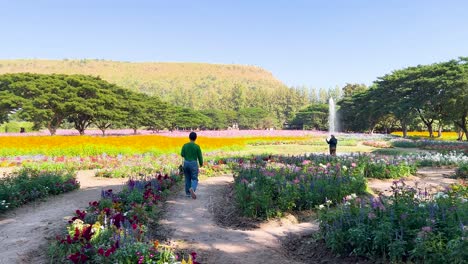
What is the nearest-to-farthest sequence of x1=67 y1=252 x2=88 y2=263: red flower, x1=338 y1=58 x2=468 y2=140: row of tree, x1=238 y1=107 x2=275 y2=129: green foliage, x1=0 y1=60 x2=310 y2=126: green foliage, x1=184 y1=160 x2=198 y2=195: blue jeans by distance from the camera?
x1=67 y1=252 x2=88 y2=263: red flower
x1=184 y1=160 x2=198 y2=195: blue jeans
x1=338 y1=58 x2=468 y2=140: row of tree
x1=238 y1=107 x2=275 y2=129: green foliage
x1=0 y1=60 x2=310 y2=126: green foliage

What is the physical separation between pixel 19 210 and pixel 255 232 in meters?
5.76

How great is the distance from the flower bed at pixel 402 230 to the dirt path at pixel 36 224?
4.21 metres

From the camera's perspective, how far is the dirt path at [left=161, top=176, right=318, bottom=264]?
4801 millimetres

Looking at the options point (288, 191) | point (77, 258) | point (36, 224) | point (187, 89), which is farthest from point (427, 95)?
point (187, 89)

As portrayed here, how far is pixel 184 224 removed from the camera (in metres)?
6.39

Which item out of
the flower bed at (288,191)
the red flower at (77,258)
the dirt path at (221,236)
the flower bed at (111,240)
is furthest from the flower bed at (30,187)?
the flower bed at (288,191)

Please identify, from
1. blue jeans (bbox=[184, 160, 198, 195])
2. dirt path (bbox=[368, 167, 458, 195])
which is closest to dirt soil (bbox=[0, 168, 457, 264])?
blue jeans (bbox=[184, 160, 198, 195])

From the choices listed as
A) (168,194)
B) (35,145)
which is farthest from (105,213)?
(35,145)

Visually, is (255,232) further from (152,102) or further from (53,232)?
(152,102)

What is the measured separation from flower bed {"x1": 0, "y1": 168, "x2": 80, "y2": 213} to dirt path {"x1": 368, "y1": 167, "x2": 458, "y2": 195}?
896 cm

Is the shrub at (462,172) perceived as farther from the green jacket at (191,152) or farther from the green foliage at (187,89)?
the green foliage at (187,89)

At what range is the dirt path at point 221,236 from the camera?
4.80m

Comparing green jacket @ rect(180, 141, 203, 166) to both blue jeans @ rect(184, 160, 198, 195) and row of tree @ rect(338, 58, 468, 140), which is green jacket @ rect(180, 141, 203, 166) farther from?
row of tree @ rect(338, 58, 468, 140)

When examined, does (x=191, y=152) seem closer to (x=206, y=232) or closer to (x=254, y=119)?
(x=206, y=232)
